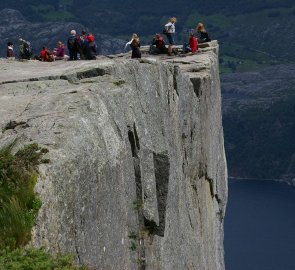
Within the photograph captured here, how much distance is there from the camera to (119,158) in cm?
1445

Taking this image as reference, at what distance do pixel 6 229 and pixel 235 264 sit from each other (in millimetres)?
142559

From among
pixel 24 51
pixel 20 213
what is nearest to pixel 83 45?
pixel 24 51

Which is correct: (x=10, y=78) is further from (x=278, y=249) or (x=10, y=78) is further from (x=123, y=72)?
(x=278, y=249)

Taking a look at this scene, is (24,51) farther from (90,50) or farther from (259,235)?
(259,235)

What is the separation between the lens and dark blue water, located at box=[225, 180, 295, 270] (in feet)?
496

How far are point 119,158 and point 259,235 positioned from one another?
157m

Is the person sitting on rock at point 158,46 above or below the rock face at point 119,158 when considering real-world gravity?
below

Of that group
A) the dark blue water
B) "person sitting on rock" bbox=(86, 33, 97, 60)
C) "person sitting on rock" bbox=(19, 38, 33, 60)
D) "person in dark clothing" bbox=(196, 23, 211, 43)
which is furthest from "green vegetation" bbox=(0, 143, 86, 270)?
the dark blue water

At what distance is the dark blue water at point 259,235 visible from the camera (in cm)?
15112

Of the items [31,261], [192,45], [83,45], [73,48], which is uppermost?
[31,261]

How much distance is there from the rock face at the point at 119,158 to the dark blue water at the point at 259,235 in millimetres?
126801

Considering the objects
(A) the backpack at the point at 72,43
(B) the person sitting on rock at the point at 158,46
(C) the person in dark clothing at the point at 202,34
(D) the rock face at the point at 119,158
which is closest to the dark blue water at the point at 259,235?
(C) the person in dark clothing at the point at 202,34

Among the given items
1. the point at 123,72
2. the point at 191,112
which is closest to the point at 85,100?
the point at 123,72

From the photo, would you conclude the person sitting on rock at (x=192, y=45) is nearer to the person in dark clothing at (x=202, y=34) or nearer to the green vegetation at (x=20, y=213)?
the person in dark clothing at (x=202, y=34)
